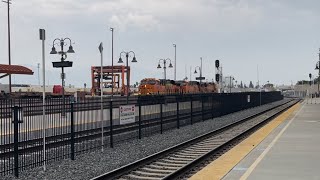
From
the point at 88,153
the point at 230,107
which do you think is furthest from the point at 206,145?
the point at 230,107

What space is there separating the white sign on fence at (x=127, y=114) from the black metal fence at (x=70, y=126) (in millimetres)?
208

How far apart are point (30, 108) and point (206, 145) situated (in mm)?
7236

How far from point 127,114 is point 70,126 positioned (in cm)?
297

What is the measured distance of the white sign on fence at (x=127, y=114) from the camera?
1579cm

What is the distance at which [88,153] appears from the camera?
14328 millimetres

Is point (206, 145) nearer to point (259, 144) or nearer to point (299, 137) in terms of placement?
point (259, 144)

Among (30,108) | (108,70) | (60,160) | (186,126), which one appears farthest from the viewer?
(108,70)

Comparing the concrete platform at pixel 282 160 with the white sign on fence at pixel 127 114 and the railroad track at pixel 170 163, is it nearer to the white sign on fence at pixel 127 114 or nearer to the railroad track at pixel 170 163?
the railroad track at pixel 170 163

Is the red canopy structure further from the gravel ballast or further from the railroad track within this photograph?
the railroad track

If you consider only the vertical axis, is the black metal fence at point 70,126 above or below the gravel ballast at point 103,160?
above

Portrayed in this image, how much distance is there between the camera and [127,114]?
16281 millimetres

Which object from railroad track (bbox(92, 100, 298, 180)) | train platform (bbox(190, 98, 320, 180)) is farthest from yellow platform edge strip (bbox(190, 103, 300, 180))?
railroad track (bbox(92, 100, 298, 180))

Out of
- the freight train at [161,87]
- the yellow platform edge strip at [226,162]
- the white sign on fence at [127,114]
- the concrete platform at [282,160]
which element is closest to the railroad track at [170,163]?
the yellow platform edge strip at [226,162]

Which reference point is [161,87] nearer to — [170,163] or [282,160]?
[170,163]
